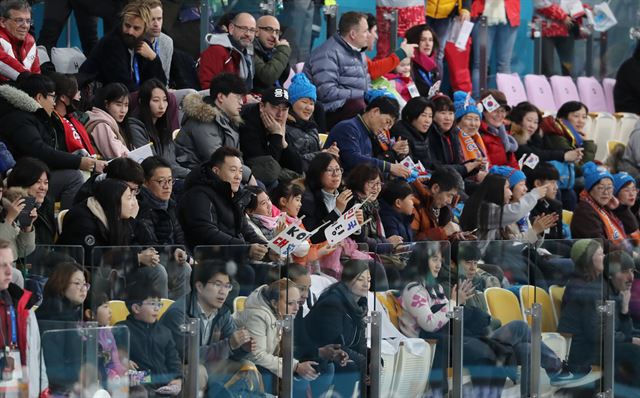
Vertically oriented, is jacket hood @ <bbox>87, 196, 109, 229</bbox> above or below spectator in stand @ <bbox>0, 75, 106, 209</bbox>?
below

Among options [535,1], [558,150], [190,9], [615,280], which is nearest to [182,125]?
[190,9]

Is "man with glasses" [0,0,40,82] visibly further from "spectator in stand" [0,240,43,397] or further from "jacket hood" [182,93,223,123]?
"spectator in stand" [0,240,43,397]

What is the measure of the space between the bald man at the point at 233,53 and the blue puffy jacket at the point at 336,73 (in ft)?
2.40

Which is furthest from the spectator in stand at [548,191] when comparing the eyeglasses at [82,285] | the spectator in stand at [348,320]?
the eyeglasses at [82,285]

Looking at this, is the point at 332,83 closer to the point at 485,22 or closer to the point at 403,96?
the point at 403,96

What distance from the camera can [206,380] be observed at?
7.04m

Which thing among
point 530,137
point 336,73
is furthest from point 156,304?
point 530,137

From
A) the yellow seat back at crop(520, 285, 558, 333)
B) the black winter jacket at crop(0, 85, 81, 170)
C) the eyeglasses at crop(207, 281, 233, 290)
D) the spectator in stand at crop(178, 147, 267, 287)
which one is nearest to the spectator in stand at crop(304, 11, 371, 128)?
the spectator in stand at crop(178, 147, 267, 287)

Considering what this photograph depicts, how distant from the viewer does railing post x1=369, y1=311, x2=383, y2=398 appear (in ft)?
25.0

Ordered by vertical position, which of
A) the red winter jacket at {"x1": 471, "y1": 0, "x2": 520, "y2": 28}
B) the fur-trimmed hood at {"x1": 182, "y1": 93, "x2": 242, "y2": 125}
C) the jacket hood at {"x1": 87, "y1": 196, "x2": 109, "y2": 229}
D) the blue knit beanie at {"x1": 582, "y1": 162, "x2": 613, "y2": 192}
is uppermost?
the red winter jacket at {"x1": 471, "y1": 0, "x2": 520, "y2": 28}

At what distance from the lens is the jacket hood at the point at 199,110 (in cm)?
960

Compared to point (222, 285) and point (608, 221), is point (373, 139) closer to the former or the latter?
point (608, 221)

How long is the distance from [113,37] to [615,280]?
369cm

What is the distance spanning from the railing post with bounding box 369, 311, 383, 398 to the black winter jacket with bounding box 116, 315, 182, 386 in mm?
1129
